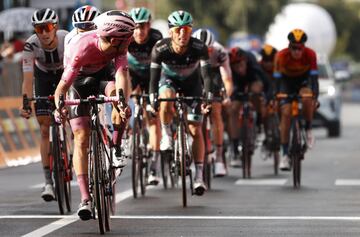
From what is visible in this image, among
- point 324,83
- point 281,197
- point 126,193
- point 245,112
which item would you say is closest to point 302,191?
point 281,197

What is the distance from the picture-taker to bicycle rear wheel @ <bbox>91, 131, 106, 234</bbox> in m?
11.4

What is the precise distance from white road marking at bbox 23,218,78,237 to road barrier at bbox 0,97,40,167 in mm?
9454

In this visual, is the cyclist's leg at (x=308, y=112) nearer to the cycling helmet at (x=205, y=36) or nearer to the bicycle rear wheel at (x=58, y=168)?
the cycling helmet at (x=205, y=36)

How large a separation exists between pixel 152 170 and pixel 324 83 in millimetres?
15340

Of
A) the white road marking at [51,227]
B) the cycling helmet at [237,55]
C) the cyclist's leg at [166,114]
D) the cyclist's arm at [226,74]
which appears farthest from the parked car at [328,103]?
the white road marking at [51,227]

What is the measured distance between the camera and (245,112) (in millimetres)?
19609

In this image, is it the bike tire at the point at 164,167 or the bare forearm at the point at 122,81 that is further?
the bike tire at the point at 164,167

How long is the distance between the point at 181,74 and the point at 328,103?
15.8 meters

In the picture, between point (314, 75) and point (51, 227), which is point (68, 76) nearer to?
point (51, 227)

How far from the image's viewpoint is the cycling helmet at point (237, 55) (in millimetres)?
20250

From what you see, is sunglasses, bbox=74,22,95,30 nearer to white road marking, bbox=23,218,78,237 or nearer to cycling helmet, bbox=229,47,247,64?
white road marking, bbox=23,218,78,237

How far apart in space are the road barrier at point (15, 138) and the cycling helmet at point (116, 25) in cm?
1061

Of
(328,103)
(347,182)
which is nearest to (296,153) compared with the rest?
(347,182)

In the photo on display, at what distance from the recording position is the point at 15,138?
23.9 m
